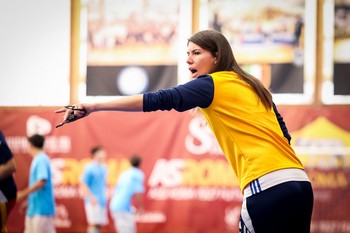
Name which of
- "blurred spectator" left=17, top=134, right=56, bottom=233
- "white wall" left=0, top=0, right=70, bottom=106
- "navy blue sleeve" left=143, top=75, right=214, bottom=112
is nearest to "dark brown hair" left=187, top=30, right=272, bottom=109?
"navy blue sleeve" left=143, top=75, right=214, bottom=112

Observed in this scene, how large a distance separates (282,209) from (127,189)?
6026 mm

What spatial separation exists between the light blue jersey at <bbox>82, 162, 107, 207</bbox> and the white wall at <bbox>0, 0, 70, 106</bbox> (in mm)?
1028

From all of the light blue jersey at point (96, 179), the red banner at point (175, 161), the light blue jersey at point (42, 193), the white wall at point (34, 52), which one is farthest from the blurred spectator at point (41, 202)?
the white wall at point (34, 52)

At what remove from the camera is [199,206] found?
29.1ft

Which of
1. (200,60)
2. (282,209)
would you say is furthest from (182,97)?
(282,209)

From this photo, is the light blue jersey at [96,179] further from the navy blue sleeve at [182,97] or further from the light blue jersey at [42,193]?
the navy blue sleeve at [182,97]

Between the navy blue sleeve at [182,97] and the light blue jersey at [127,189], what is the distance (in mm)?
5954

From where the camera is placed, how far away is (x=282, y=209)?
2750 millimetres

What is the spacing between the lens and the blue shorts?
2.75 metres

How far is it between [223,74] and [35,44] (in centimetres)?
694

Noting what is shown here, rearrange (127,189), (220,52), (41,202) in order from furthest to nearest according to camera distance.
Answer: (127,189) < (41,202) < (220,52)

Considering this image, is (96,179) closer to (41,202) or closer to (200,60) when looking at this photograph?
(41,202)

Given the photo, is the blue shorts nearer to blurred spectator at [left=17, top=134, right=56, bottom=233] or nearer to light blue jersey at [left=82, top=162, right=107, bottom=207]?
blurred spectator at [left=17, top=134, right=56, bottom=233]

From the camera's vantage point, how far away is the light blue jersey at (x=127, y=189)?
8.65 meters
